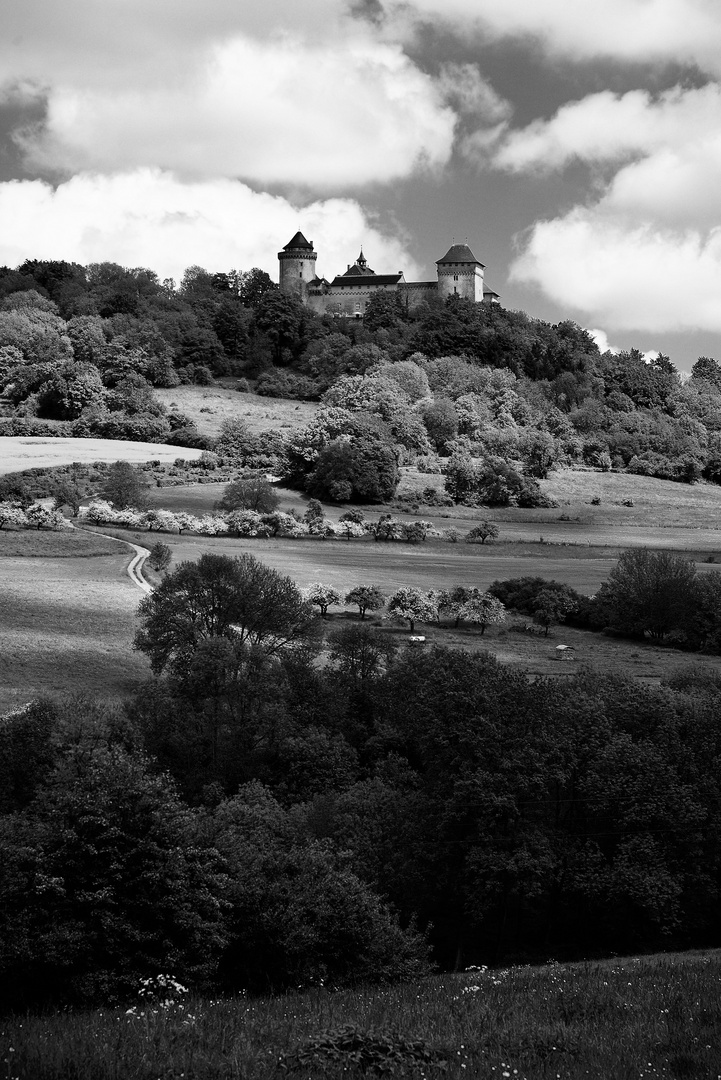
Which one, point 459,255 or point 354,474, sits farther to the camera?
point 459,255

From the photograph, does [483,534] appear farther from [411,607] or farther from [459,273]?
[459,273]

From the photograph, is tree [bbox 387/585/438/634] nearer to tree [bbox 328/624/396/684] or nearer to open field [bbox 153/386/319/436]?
tree [bbox 328/624/396/684]

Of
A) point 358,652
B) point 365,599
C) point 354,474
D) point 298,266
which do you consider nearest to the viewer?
point 358,652

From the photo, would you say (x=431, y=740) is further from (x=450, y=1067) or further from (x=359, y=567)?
(x=359, y=567)

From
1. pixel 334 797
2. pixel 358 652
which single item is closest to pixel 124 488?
pixel 358 652

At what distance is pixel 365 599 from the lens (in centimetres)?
5531

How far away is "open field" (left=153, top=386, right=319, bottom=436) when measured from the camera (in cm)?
11612

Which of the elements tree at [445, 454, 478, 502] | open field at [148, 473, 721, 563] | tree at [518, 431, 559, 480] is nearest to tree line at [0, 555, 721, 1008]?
open field at [148, 473, 721, 563]

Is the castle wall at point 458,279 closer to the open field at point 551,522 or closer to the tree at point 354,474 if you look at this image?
the open field at point 551,522

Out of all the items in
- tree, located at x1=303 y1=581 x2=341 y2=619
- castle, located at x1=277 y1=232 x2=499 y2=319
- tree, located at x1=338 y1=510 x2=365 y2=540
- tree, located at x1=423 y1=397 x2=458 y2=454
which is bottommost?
tree, located at x1=303 y1=581 x2=341 y2=619

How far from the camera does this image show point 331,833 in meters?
28.9

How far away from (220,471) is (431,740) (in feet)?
213

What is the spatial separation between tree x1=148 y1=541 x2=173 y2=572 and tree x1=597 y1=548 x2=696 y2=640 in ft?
83.2

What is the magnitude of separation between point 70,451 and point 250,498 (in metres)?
26.8
